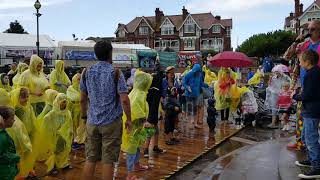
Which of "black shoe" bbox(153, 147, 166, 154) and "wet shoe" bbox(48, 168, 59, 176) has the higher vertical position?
"black shoe" bbox(153, 147, 166, 154)

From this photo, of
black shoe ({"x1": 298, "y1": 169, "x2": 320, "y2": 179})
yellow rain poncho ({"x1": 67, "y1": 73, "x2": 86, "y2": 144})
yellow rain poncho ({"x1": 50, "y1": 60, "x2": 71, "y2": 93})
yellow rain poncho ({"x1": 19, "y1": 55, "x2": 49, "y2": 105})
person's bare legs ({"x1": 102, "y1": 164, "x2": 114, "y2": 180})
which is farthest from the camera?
yellow rain poncho ({"x1": 50, "y1": 60, "x2": 71, "y2": 93})

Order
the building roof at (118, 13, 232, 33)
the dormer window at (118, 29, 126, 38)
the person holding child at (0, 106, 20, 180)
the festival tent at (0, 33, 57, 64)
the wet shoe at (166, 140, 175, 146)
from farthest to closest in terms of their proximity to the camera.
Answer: the dormer window at (118, 29, 126, 38)
the building roof at (118, 13, 232, 33)
the festival tent at (0, 33, 57, 64)
the wet shoe at (166, 140, 175, 146)
the person holding child at (0, 106, 20, 180)

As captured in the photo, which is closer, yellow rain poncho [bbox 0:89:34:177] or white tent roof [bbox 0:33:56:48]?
yellow rain poncho [bbox 0:89:34:177]

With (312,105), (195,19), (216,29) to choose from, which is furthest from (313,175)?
(195,19)

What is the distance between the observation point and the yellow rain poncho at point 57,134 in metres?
6.24

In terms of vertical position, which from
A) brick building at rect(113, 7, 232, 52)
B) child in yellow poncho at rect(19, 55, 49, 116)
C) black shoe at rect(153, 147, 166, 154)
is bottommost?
black shoe at rect(153, 147, 166, 154)

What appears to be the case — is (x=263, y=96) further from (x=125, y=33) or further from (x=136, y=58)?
(x=125, y=33)

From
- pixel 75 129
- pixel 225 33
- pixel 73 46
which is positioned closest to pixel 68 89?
pixel 75 129

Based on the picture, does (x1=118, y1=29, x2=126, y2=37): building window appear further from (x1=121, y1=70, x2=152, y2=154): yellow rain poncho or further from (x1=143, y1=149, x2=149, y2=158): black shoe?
(x1=121, y1=70, x2=152, y2=154): yellow rain poncho

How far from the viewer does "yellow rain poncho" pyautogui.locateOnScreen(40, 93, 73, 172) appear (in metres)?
6.24

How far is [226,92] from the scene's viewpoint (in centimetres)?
1148

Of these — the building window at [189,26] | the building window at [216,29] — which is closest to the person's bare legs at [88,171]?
the building window at [216,29]

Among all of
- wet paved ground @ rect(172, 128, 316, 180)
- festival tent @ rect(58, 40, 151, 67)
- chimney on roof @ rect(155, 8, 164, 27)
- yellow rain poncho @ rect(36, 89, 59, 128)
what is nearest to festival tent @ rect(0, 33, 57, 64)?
festival tent @ rect(58, 40, 151, 67)

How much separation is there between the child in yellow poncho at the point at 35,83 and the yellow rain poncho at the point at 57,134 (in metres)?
0.91
